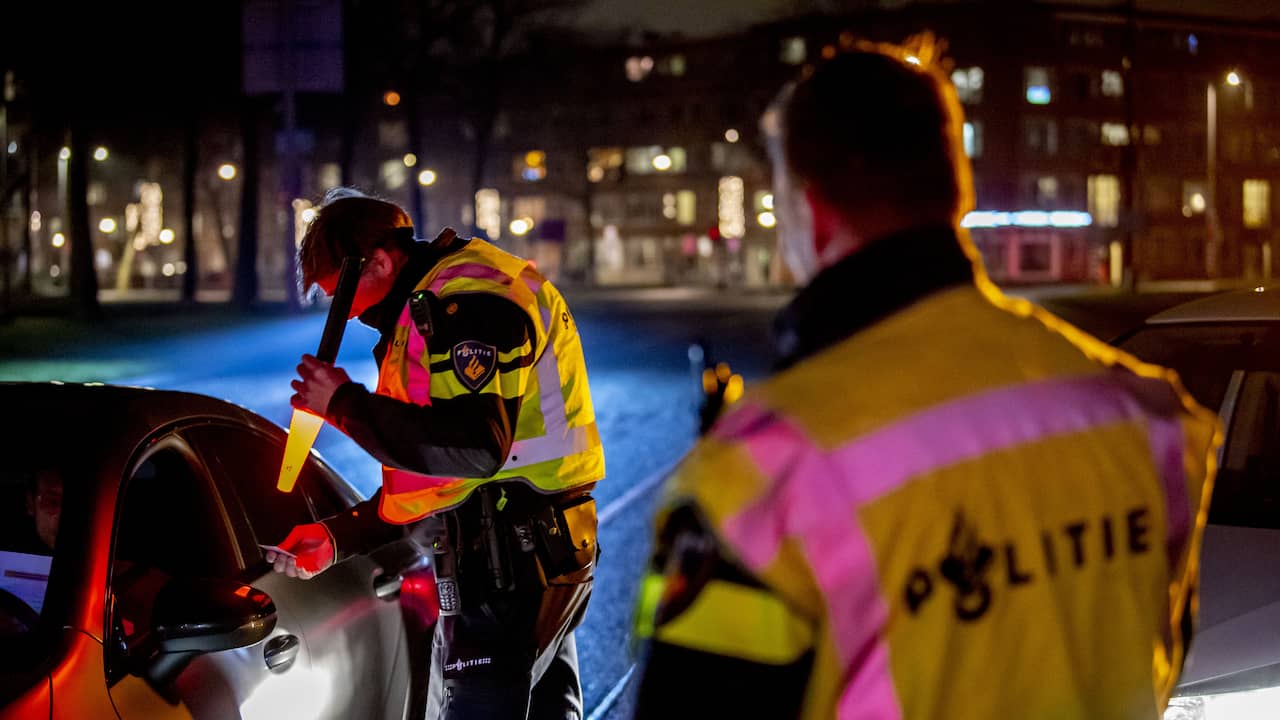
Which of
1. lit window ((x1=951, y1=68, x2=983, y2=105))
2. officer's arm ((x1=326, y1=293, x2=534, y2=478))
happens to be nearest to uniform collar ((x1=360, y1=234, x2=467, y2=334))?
officer's arm ((x1=326, y1=293, x2=534, y2=478))

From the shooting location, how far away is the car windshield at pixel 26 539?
2912 mm

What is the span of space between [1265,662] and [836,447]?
7.12 ft

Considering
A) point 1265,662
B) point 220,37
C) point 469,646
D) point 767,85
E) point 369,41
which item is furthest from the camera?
point 767,85

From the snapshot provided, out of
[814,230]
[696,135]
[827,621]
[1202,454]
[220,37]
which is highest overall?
[696,135]

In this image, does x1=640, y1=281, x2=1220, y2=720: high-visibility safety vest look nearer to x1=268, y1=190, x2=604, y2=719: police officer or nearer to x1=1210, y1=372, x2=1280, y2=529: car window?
x1=268, y1=190, x2=604, y2=719: police officer

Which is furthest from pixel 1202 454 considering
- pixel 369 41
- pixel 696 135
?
pixel 696 135

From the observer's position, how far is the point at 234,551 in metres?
3.23

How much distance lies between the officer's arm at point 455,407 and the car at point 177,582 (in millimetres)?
461

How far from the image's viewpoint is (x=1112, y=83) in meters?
80.1

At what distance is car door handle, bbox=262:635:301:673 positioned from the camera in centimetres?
298

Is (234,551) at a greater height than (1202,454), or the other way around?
(1202,454)

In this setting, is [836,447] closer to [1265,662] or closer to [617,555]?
[1265,662]

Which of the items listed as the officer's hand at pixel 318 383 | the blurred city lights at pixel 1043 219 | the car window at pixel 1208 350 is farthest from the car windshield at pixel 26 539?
the blurred city lights at pixel 1043 219

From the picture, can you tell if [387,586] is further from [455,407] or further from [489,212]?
[489,212]
